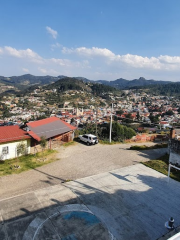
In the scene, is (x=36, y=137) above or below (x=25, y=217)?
above

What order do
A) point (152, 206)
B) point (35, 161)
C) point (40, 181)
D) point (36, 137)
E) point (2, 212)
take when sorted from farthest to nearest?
point (36, 137)
point (35, 161)
point (40, 181)
point (152, 206)
point (2, 212)

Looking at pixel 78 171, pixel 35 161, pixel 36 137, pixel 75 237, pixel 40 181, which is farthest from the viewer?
pixel 36 137

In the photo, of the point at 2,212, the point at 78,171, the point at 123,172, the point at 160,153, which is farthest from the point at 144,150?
the point at 2,212

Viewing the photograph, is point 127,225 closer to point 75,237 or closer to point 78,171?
point 75,237

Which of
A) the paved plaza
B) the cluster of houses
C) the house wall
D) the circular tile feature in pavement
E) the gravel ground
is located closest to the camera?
the circular tile feature in pavement

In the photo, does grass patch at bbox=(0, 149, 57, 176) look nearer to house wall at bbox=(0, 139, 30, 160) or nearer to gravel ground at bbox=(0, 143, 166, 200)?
house wall at bbox=(0, 139, 30, 160)

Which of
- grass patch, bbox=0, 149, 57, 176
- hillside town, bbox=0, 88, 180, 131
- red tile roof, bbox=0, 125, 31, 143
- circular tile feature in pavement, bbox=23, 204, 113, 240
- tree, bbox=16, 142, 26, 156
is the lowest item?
hillside town, bbox=0, 88, 180, 131

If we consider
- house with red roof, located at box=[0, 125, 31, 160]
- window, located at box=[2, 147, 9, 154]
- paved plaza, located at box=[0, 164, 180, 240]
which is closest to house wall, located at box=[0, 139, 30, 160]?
house with red roof, located at box=[0, 125, 31, 160]

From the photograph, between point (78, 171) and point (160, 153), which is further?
point (160, 153)
